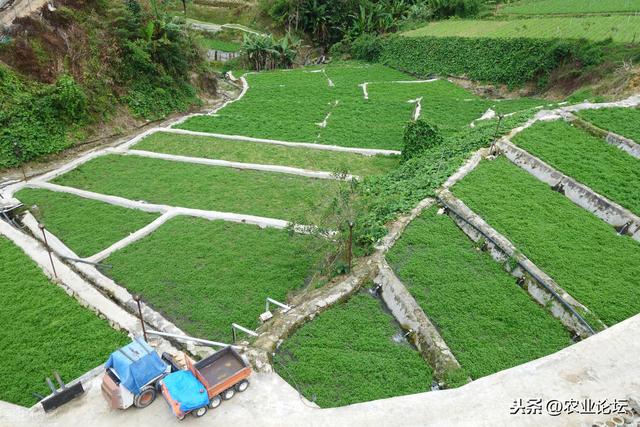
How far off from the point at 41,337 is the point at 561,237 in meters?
16.1

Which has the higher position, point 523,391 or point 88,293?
point 88,293

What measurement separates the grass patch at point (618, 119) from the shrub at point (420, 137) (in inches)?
269

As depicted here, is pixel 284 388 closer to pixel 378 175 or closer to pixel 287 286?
pixel 287 286

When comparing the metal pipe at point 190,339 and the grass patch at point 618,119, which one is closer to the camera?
the metal pipe at point 190,339

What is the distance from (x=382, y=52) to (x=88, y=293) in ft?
124

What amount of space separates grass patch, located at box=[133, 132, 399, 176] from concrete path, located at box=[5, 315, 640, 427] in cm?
1339

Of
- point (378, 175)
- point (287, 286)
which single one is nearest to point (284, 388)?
point (287, 286)

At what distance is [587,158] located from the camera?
60.5 ft

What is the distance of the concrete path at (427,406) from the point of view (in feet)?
31.5

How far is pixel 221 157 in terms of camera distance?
934 inches

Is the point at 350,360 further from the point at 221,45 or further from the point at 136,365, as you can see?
the point at 221,45

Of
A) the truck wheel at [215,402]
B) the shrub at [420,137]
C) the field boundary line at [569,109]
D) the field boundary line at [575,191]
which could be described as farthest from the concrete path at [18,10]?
the field boundary line at [569,109]

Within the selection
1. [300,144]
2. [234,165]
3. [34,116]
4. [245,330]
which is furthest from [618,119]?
[34,116]

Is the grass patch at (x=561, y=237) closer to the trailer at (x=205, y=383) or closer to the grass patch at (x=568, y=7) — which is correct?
the trailer at (x=205, y=383)
